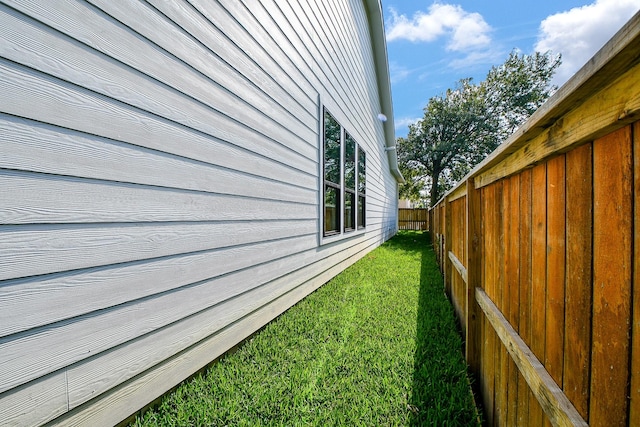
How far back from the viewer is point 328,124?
14.6 feet

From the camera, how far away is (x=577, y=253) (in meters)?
0.78

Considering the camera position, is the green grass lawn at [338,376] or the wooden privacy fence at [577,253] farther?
the green grass lawn at [338,376]

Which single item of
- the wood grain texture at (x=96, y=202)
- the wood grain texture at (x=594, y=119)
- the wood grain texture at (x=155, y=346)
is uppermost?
the wood grain texture at (x=594, y=119)

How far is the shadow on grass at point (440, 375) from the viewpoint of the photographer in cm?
159

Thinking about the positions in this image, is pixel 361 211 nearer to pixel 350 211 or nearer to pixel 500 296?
pixel 350 211

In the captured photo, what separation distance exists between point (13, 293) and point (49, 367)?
327mm

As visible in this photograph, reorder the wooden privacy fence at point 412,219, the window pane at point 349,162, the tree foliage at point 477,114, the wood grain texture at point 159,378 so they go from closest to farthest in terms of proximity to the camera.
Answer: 1. the wood grain texture at point 159,378
2. the window pane at point 349,162
3. the tree foliage at point 477,114
4. the wooden privacy fence at point 412,219

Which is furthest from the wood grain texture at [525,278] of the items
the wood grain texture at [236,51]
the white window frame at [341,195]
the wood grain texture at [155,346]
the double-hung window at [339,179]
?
the double-hung window at [339,179]

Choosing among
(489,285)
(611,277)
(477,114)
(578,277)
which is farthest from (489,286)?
(477,114)

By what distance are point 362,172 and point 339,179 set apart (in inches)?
71.3

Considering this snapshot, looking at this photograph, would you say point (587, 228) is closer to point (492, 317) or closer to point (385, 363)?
point (492, 317)

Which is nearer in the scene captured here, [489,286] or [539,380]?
[539,380]

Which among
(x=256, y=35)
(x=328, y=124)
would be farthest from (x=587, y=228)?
(x=328, y=124)

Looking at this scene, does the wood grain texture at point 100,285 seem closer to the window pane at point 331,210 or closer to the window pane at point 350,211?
the window pane at point 331,210
